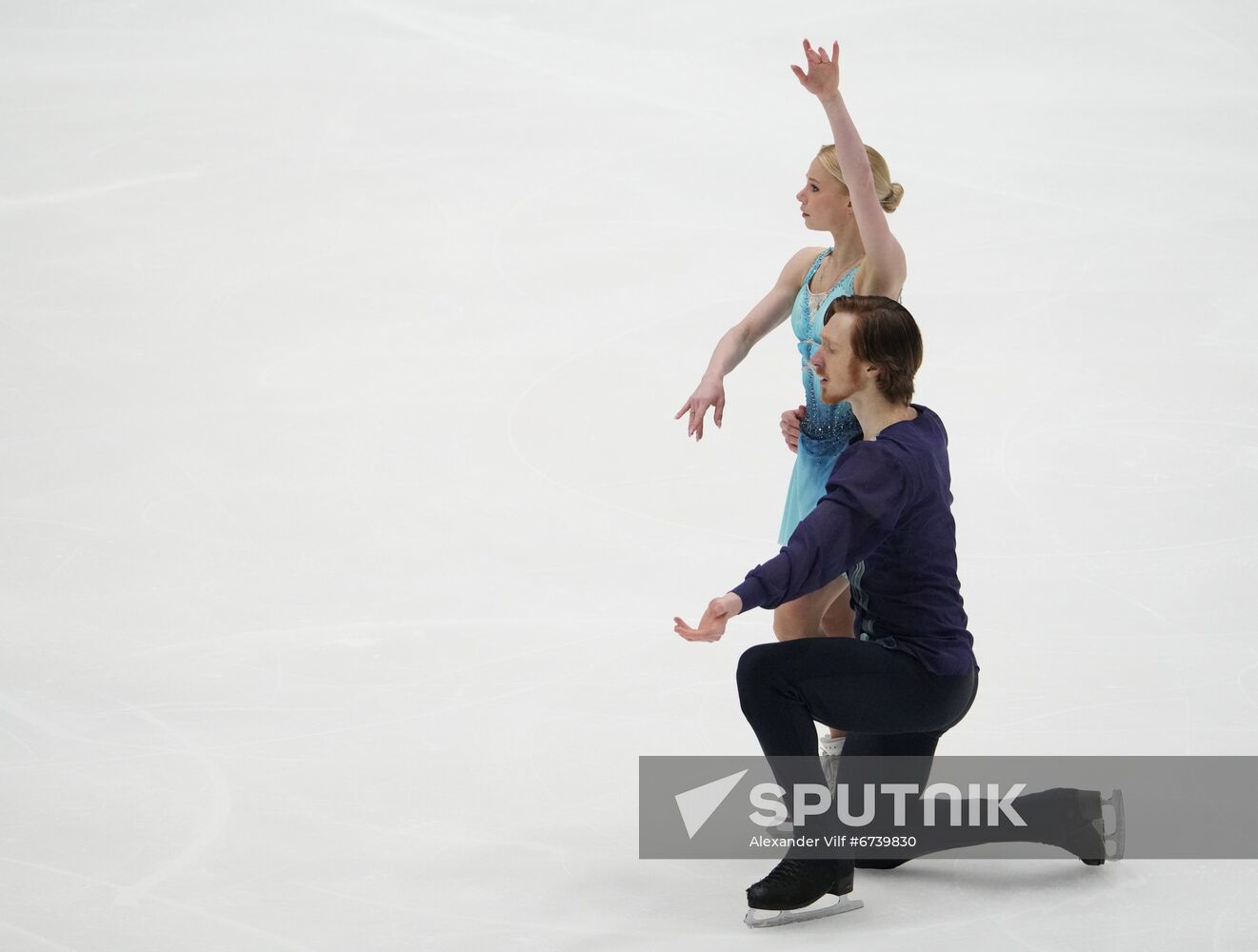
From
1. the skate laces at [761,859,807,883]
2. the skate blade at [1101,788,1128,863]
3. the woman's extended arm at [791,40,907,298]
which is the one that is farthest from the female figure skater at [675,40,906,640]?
the skate blade at [1101,788,1128,863]

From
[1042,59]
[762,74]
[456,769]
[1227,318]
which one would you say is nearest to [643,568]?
[456,769]

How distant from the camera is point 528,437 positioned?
6.43 m

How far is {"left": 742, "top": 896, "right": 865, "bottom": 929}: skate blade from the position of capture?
3195mm

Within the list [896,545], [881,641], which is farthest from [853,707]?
[896,545]

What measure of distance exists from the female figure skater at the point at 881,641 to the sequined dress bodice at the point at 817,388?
0.41 metres

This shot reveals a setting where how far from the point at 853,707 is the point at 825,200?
119 cm

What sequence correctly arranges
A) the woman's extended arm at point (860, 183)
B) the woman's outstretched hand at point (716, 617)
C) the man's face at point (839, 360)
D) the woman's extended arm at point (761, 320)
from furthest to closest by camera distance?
the woman's extended arm at point (761, 320) → the woman's extended arm at point (860, 183) → the man's face at point (839, 360) → the woman's outstretched hand at point (716, 617)

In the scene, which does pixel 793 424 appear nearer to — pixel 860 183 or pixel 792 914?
pixel 860 183

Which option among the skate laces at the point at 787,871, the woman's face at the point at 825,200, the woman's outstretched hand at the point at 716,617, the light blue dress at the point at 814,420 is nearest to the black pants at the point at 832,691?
the skate laces at the point at 787,871

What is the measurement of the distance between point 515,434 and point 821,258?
109 inches

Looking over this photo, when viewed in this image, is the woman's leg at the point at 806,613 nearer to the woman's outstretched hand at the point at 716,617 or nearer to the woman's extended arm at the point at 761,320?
the woman's extended arm at the point at 761,320

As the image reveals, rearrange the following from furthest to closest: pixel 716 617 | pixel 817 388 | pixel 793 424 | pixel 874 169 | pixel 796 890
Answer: pixel 793 424
pixel 817 388
pixel 874 169
pixel 796 890
pixel 716 617

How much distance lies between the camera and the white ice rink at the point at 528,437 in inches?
140

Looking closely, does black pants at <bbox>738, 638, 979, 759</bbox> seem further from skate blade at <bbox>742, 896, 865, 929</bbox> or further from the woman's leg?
the woman's leg
